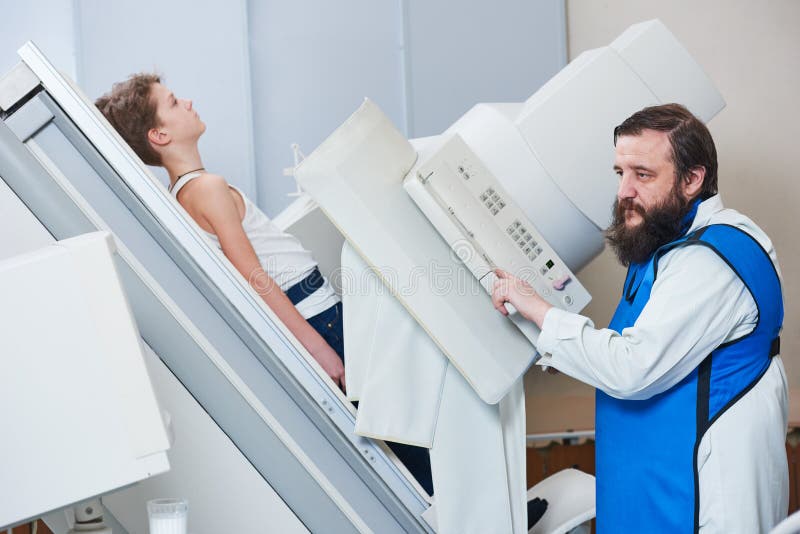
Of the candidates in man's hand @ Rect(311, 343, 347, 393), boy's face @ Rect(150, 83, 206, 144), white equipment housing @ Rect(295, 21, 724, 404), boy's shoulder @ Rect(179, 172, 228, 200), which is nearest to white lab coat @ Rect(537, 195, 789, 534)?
white equipment housing @ Rect(295, 21, 724, 404)

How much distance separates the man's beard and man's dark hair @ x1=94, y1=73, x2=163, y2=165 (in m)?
1.12

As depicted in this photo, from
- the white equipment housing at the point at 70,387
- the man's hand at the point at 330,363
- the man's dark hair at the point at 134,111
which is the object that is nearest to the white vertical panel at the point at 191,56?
the man's dark hair at the point at 134,111

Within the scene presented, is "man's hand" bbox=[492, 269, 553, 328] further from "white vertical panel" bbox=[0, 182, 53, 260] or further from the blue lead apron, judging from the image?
"white vertical panel" bbox=[0, 182, 53, 260]

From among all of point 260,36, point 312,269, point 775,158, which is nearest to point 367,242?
point 312,269

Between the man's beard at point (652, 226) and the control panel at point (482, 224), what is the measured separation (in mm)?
255

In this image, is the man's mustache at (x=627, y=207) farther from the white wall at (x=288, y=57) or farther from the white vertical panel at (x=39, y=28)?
the white vertical panel at (x=39, y=28)

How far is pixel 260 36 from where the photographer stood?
9.41 feet

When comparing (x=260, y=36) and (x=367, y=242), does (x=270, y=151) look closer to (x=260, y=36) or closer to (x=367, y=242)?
(x=260, y=36)

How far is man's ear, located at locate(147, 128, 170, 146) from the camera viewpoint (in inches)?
76.4

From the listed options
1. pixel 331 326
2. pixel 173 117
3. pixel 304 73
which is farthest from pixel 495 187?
pixel 304 73

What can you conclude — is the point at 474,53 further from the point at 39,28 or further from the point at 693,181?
the point at 693,181

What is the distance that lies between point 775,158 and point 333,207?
2.13 meters

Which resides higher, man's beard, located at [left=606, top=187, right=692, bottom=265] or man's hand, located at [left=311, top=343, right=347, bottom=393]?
man's beard, located at [left=606, top=187, right=692, bottom=265]

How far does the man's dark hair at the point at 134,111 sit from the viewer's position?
1932 mm
